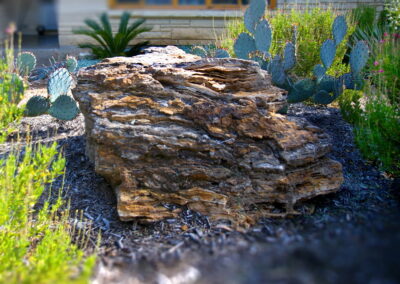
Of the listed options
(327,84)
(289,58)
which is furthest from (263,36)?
(327,84)

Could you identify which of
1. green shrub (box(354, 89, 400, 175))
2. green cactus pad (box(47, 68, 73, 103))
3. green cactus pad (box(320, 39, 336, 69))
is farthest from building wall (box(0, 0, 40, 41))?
green shrub (box(354, 89, 400, 175))

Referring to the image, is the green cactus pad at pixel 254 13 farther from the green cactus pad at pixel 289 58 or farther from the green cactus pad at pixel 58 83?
the green cactus pad at pixel 58 83

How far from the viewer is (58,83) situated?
558cm

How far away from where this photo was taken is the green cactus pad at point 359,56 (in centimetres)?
559

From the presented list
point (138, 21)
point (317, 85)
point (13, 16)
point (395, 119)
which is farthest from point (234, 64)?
point (13, 16)

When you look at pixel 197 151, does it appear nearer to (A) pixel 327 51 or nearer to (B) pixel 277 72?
(B) pixel 277 72

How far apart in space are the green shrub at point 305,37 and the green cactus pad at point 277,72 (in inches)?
64.7

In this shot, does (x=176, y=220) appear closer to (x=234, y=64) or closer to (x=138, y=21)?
(x=234, y=64)

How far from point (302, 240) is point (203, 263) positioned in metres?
0.46

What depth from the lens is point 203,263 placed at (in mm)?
2223

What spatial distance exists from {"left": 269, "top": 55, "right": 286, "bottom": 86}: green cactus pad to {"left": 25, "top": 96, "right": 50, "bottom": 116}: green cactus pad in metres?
2.51

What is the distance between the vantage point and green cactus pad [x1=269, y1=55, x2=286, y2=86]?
5.81 meters

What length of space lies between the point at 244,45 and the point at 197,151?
2.64m

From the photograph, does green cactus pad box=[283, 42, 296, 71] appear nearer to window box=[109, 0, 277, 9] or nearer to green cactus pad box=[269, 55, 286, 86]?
green cactus pad box=[269, 55, 286, 86]
